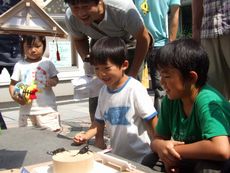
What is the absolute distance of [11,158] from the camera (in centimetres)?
178

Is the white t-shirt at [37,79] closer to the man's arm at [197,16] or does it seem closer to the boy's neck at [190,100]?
the man's arm at [197,16]

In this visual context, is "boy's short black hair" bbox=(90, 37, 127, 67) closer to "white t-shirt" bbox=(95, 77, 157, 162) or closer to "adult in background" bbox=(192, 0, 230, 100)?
"white t-shirt" bbox=(95, 77, 157, 162)

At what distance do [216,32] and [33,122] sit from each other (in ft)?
5.36

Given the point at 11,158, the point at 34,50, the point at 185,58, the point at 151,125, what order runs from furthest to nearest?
the point at 34,50
the point at 151,125
the point at 11,158
the point at 185,58

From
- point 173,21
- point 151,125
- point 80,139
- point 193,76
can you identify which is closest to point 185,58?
point 193,76

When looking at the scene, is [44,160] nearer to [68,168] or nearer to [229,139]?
[68,168]

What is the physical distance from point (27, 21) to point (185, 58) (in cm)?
84

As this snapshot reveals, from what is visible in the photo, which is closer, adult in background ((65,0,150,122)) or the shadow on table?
the shadow on table

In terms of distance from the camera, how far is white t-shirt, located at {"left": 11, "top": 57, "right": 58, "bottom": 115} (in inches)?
126

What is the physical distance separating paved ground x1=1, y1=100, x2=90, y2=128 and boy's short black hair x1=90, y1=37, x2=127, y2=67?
2.58 meters

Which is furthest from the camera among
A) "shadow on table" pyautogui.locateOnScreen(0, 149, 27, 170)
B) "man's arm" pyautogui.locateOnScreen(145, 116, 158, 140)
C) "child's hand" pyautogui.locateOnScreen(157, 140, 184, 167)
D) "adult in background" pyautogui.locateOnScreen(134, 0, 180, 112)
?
"adult in background" pyautogui.locateOnScreen(134, 0, 180, 112)

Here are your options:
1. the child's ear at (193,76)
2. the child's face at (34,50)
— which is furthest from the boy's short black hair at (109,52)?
the child's face at (34,50)

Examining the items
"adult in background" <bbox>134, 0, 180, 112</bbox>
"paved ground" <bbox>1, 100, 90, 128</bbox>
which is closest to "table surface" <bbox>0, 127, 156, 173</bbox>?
"adult in background" <bbox>134, 0, 180, 112</bbox>

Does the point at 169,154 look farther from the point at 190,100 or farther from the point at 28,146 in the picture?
the point at 28,146
